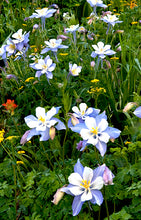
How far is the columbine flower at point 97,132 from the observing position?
114 cm

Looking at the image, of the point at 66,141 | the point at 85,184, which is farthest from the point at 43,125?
the point at 66,141

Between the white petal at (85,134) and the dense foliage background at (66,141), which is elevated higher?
the white petal at (85,134)

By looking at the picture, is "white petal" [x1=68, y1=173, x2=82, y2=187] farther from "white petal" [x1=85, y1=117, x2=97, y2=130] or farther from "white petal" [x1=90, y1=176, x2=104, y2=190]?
"white petal" [x1=85, y1=117, x2=97, y2=130]

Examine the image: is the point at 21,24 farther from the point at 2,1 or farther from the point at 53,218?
the point at 53,218

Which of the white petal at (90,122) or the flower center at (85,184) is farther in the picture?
the white petal at (90,122)

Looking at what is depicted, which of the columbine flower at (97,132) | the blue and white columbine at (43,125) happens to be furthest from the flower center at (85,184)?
the blue and white columbine at (43,125)

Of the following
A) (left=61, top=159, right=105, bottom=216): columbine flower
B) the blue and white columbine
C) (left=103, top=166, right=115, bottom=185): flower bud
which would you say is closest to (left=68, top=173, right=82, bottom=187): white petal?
(left=61, top=159, right=105, bottom=216): columbine flower

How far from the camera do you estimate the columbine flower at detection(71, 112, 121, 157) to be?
1137 mm

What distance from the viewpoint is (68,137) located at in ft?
6.70

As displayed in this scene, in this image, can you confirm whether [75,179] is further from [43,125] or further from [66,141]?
[66,141]

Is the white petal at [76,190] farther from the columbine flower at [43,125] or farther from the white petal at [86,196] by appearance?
the columbine flower at [43,125]

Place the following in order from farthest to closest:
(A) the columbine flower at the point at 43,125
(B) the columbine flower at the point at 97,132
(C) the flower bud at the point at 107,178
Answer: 1. (A) the columbine flower at the point at 43,125
2. (B) the columbine flower at the point at 97,132
3. (C) the flower bud at the point at 107,178

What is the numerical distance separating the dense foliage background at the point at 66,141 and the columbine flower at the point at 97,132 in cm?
8

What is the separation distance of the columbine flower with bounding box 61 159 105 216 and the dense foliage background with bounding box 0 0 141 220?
116 mm
